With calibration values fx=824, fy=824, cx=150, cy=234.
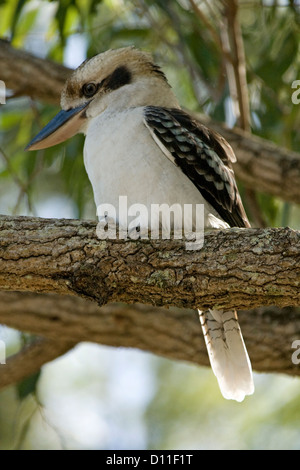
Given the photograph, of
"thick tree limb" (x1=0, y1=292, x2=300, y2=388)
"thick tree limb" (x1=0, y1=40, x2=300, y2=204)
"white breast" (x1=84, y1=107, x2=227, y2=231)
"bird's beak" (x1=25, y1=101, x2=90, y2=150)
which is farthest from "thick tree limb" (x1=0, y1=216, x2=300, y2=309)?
"thick tree limb" (x1=0, y1=40, x2=300, y2=204)

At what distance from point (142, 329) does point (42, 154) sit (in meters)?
1.18

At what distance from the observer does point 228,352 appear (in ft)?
10.8

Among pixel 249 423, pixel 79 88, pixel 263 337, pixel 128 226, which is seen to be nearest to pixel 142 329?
pixel 263 337

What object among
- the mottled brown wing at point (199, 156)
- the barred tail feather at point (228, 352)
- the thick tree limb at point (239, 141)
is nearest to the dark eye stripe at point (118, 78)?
the mottled brown wing at point (199, 156)

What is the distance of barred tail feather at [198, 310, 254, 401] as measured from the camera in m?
3.28

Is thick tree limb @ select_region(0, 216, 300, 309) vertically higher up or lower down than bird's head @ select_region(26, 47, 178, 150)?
lower down

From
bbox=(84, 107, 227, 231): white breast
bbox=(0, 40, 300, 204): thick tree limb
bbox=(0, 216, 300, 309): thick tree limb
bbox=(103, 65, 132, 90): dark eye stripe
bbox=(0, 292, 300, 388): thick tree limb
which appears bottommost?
bbox=(0, 216, 300, 309): thick tree limb

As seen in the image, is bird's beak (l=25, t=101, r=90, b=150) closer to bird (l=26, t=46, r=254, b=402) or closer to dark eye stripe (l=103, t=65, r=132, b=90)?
bird (l=26, t=46, r=254, b=402)

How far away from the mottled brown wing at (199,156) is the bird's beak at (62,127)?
380mm

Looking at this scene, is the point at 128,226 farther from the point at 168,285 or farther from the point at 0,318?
the point at 0,318

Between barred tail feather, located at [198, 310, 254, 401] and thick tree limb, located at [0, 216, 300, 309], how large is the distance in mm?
616

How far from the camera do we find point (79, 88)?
348 centimetres

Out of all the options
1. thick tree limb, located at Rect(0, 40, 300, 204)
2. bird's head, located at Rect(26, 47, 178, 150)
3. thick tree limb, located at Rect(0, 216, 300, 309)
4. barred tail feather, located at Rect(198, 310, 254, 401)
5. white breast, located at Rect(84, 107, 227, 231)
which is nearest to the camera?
thick tree limb, located at Rect(0, 216, 300, 309)

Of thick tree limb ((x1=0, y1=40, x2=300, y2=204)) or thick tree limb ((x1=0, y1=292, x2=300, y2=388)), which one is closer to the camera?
thick tree limb ((x1=0, y1=292, x2=300, y2=388))
